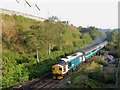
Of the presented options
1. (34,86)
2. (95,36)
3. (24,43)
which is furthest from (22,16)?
(95,36)

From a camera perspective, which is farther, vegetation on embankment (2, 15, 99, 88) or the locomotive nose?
vegetation on embankment (2, 15, 99, 88)

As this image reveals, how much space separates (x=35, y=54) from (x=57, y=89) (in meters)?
11.9

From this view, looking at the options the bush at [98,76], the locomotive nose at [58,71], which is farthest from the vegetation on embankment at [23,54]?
the bush at [98,76]

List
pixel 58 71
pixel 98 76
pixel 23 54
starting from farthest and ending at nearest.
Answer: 1. pixel 23 54
2. pixel 58 71
3. pixel 98 76

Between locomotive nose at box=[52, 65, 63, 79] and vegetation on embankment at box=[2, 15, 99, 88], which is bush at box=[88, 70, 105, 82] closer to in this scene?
locomotive nose at box=[52, 65, 63, 79]

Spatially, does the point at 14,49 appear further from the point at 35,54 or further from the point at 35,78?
the point at 35,78

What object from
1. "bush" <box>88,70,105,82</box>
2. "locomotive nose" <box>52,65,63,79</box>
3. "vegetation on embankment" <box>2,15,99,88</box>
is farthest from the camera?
"vegetation on embankment" <box>2,15,99,88</box>

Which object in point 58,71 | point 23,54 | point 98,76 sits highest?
point 23,54

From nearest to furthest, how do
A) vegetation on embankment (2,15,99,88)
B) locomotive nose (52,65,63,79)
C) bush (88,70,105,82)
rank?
bush (88,70,105,82), locomotive nose (52,65,63,79), vegetation on embankment (2,15,99,88)

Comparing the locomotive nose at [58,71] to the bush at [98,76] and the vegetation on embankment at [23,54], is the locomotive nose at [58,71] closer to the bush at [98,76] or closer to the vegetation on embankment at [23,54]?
the vegetation on embankment at [23,54]

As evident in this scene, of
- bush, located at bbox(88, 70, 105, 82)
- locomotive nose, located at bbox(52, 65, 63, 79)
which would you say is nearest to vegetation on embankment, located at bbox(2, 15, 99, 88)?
locomotive nose, located at bbox(52, 65, 63, 79)

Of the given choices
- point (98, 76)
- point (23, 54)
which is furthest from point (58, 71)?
point (23, 54)

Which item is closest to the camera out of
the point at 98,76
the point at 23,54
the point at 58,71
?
the point at 98,76

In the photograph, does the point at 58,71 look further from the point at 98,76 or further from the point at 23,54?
the point at 23,54
